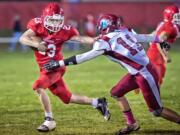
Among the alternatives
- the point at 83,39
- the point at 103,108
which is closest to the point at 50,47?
the point at 83,39

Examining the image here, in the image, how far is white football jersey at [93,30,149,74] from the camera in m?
6.55

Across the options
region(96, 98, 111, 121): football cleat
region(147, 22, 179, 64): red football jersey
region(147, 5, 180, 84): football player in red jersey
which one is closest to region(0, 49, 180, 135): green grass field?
region(96, 98, 111, 121): football cleat

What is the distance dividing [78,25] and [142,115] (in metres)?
18.6

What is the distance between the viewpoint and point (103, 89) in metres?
11.2

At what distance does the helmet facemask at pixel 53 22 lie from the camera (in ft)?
23.6

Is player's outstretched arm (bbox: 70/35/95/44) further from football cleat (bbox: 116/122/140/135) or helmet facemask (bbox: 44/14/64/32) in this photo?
football cleat (bbox: 116/122/140/135)

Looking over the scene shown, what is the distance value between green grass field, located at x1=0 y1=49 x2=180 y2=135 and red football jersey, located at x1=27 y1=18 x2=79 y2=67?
0.98 metres

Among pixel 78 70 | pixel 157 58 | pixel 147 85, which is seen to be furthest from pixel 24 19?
pixel 147 85

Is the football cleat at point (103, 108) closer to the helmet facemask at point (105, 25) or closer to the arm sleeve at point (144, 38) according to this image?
the arm sleeve at point (144, 38)

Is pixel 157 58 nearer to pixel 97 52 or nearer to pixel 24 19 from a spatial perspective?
pixel 97 52

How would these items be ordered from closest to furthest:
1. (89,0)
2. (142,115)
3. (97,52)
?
(97,52) → (142,115) → (89,0)

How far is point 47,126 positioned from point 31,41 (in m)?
1.15

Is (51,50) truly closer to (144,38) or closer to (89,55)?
(89,55)

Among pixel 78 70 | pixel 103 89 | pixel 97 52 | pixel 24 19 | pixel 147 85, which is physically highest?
pixel 97 52
